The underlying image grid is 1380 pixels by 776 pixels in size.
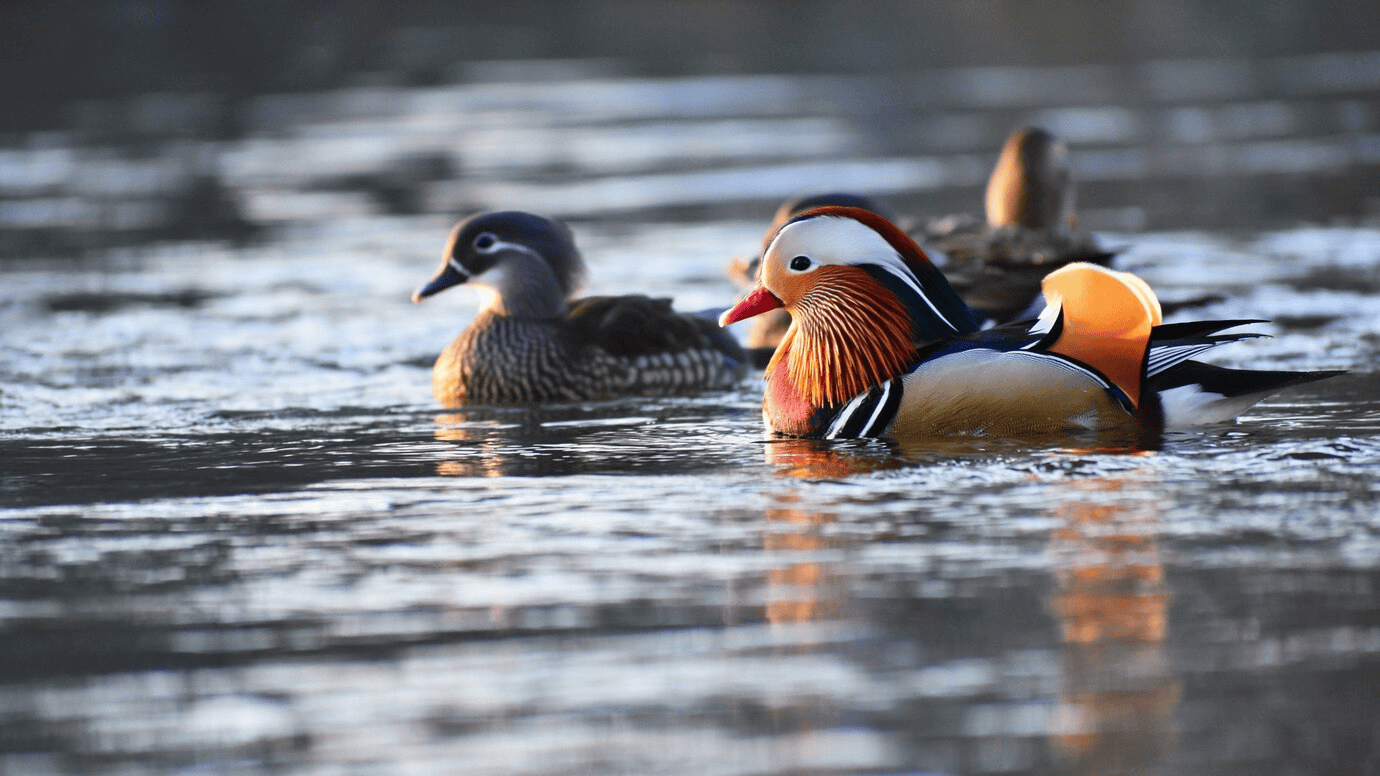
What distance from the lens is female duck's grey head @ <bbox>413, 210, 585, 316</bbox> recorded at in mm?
9102

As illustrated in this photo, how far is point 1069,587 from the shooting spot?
5.20m

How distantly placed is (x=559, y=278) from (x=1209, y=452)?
3544mm

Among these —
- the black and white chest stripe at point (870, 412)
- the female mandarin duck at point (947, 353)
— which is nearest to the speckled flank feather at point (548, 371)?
the female mandarin duck at point (947, 353)

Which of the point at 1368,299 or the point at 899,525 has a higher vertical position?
the point at 1368,299

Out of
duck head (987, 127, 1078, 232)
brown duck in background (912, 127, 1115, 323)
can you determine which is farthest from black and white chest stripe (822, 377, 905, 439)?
duck head (987, 127, 1078, 232)

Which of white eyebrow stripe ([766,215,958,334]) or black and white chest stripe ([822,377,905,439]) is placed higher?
white eyebrow stripe ([766,215,958,334])

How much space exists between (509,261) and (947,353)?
9.28 ft

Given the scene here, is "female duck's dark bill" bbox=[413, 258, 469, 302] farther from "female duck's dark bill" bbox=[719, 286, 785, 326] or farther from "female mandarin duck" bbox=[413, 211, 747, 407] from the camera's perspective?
"female duck's dark bill" bbox=[719, 286, 785, 326]

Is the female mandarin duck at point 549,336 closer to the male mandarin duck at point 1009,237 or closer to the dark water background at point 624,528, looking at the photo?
the dark water background at point 624,528

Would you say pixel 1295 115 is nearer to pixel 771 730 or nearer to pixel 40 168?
pixel 40 168

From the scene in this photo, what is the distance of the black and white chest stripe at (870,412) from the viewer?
22.9ft

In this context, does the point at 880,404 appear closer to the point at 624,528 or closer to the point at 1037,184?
the point at 624,528

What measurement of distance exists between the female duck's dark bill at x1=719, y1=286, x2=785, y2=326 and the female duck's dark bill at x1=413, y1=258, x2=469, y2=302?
6.47 feet

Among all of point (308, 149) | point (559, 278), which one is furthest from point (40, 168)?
point (559, 278)
